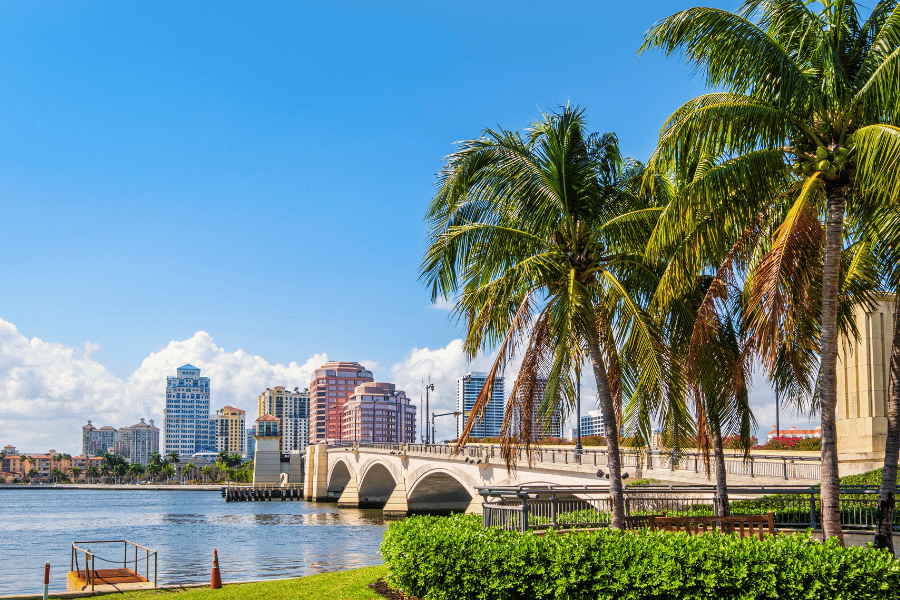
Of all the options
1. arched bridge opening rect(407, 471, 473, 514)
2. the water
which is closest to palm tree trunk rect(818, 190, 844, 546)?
the water

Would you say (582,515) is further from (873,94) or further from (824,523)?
(873,94)

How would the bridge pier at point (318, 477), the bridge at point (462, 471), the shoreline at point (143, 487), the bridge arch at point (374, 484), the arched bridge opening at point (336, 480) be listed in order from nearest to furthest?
the bridge at point (462, 471) → the bridge arch at point (374, 484) → the arched bridge opening at point (336, 480) → the bridge pier at point (318, 477) → the shoreline at point (143, 487)

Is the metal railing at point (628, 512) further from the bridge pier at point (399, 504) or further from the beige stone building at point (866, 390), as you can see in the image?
the bridge pier at point (399, 504)

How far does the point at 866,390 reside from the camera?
100 ft

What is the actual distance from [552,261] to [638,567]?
6.11 m

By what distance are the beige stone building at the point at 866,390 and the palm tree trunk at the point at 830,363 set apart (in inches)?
756

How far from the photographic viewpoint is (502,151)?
15531mm

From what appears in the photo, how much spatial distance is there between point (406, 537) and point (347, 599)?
1.75m

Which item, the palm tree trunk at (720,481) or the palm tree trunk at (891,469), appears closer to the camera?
the palm tree trunk at (891,469)

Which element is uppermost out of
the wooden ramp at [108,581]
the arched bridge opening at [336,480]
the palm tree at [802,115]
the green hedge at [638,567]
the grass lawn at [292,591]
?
the palm tree at [802,115]

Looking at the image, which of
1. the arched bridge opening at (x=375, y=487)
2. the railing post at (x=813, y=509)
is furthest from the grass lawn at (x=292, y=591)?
the arched bridge opening at (x=375, y=487)

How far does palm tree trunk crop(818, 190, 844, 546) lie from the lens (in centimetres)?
1222

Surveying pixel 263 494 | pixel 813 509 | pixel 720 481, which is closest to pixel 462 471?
pixel 720 481

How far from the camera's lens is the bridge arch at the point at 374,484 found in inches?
3413
